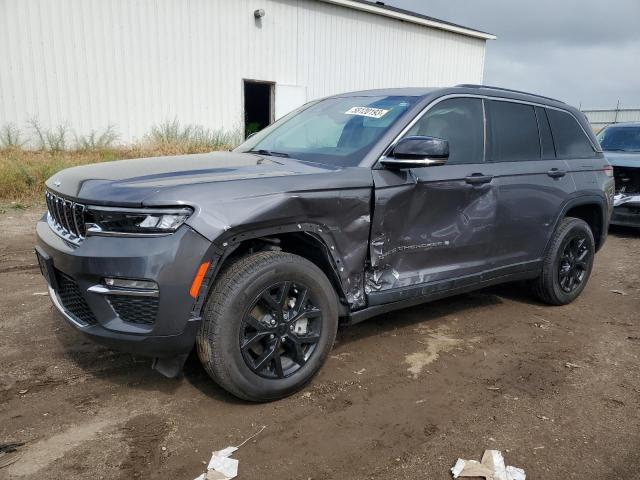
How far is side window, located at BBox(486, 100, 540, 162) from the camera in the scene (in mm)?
4074

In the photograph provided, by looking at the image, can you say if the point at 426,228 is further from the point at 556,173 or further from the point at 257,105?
the point at 257,105

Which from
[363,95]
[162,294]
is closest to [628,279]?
[363,95]

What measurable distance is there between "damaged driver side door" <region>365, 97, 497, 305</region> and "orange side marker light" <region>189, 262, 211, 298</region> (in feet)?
3.73

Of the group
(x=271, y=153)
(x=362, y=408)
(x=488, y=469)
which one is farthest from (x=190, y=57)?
(x=488, y=469)

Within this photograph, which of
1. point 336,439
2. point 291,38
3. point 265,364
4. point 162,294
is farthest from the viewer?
point 291,38

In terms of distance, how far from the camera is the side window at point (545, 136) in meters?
4.50

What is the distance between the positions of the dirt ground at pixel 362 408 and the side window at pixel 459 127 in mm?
1417

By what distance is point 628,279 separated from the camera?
6.00 meters

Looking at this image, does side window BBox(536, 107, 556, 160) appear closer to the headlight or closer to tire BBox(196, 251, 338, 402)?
tire BBox(196, 251, 338, 402)

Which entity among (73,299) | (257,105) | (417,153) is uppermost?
(257,105)

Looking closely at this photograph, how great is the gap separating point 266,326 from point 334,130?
1.60 metres

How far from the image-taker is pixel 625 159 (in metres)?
8.39

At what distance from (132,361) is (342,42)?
14.8 meters

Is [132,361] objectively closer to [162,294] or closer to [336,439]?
[162,294]
